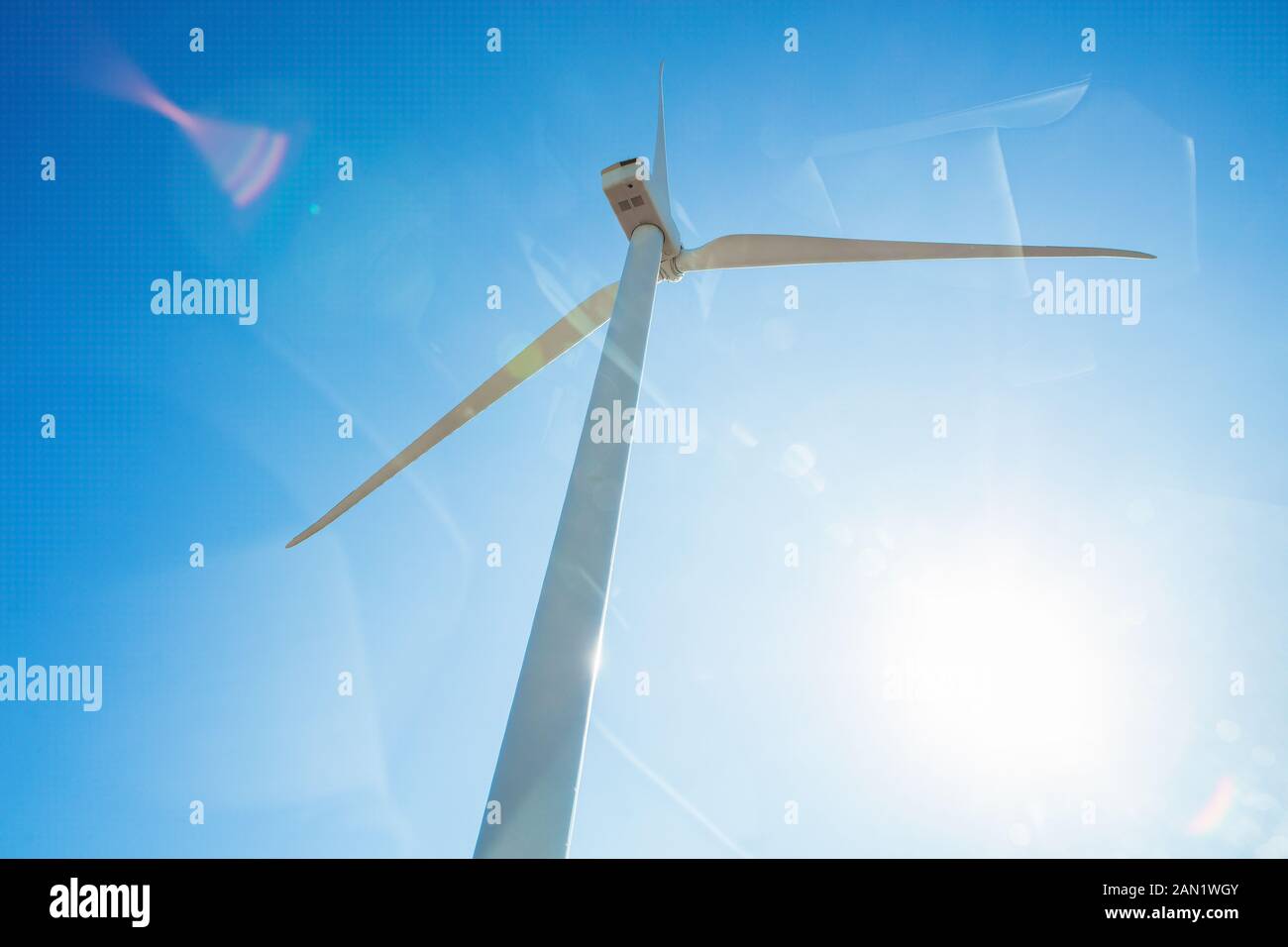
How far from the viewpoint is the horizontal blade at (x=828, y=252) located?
565 inches

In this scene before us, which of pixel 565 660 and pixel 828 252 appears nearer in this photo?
pixel 565 660

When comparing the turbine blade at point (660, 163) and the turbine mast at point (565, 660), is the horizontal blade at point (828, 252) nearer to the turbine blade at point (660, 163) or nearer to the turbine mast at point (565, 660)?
the turbine blade at point (660, 163)

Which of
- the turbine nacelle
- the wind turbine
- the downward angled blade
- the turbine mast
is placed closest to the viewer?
the turbine mast

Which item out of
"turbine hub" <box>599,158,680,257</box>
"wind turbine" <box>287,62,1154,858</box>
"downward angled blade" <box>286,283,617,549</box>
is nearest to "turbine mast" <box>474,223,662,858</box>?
"wind turbine" <box>287,62,1154,858</box>

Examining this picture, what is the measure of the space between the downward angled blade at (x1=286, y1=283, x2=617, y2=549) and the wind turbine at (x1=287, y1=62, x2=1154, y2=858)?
2cm

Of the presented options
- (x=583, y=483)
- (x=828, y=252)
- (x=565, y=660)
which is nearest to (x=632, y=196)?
(x=828, y=252)

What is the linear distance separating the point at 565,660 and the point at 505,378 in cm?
917

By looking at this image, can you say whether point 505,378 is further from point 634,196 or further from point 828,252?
point 828,252

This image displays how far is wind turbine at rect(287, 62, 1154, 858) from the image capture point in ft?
20.8

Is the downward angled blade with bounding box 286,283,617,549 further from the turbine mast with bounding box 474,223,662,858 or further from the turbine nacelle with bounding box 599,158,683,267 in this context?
the turbine mast with bounding box 474,223,662,858

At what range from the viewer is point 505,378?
50.3 feet

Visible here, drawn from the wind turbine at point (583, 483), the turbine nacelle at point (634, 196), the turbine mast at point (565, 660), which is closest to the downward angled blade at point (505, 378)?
the wind turbine at point (583, 483)

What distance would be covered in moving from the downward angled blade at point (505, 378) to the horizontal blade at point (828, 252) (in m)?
2.12
